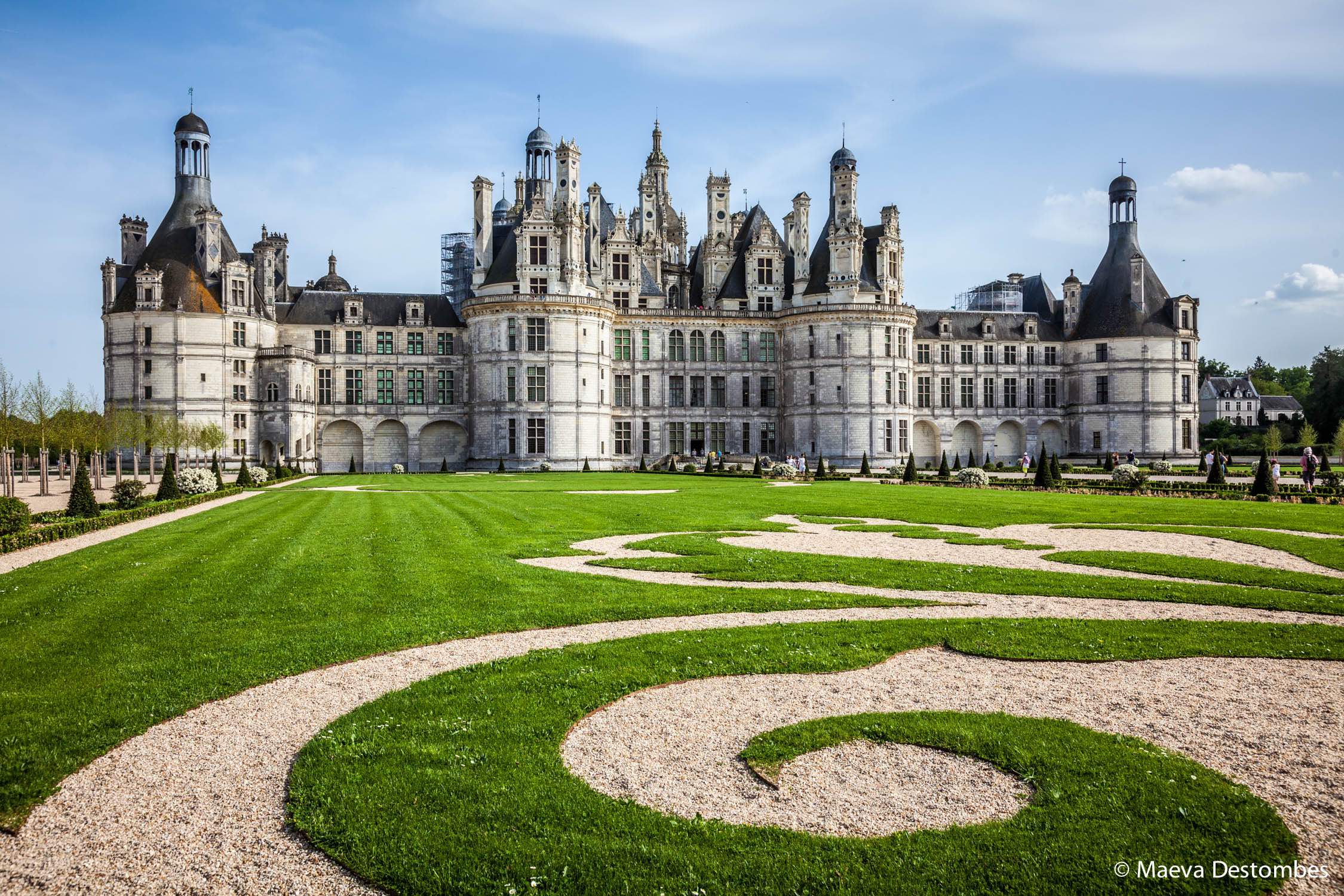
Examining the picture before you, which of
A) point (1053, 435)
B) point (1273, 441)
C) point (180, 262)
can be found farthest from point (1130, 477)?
point (180, 262)

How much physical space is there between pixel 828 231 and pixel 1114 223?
84.9 ft

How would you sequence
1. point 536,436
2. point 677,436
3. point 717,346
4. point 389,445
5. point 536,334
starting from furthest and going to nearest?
point 677,436
point 717,346
point 389,445
point 536,436
point 536,334

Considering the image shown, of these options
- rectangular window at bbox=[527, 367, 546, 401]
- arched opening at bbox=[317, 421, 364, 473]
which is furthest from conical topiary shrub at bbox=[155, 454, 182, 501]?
arched opening at bbox=[317, 421, 364, 473]

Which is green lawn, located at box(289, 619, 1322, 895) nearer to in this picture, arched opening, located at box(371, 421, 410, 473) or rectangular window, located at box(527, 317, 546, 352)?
rectangular window, located at box(527, 317, 546, 352)

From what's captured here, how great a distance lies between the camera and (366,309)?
71438 millimetres

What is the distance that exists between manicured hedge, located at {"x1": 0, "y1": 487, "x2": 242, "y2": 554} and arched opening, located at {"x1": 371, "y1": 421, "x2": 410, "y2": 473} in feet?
126

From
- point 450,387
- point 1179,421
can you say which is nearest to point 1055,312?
point 1179,421

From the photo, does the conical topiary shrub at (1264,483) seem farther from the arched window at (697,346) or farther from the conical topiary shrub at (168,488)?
the arched window at (697,346)

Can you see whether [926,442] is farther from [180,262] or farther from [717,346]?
[180,262]

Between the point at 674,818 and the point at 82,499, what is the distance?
25635 millimetres

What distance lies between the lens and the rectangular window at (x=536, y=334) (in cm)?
6688

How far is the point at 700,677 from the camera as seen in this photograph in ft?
32.9

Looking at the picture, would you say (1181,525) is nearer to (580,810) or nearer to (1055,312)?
(580,810)

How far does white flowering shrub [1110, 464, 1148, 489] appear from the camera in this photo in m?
39.5
